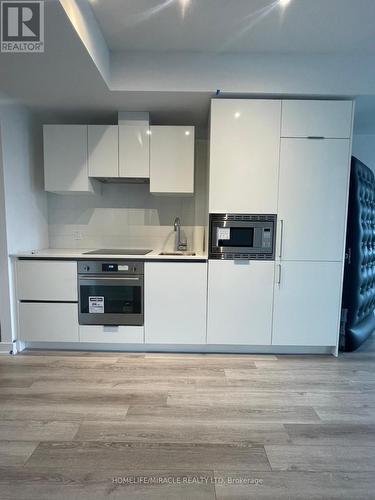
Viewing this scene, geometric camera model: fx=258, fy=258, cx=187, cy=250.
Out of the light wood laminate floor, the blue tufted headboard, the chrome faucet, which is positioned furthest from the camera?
the chrome faucet

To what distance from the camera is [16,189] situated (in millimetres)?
2482

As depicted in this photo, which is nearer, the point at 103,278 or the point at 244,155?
the point at 244,155

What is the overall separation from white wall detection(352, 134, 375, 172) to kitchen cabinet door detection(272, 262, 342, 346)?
167 cm

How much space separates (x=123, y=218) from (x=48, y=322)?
1.35 m

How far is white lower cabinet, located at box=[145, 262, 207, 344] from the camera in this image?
7.82 feet

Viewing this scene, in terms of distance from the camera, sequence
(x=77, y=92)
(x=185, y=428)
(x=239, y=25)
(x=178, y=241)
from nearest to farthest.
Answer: (x=185, y=428), (x=239, y=25), (x=77, y=92), (x=178, y=241)

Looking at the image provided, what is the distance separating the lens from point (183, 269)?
7.80 feet

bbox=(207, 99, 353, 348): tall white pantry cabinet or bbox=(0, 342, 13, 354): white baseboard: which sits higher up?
bbox=(207, 99, 353, 348): tall white pantry cabinet

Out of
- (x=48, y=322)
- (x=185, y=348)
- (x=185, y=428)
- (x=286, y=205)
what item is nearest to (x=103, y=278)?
(x=48, y=322)

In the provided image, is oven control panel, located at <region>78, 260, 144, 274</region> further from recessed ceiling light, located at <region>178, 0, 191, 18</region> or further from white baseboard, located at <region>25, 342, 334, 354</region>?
recessed ceiling light, located at <region>178, 0, 191, 18</region>

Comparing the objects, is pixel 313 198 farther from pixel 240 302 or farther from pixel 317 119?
pixel 240 302

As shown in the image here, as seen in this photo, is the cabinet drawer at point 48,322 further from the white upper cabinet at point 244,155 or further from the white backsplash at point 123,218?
the white upper cabinet at point 244,155

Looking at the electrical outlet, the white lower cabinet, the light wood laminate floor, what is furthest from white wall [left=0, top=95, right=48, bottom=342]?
the white lower cabinet

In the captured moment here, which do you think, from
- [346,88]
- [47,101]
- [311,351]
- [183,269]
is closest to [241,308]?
[183,269]
